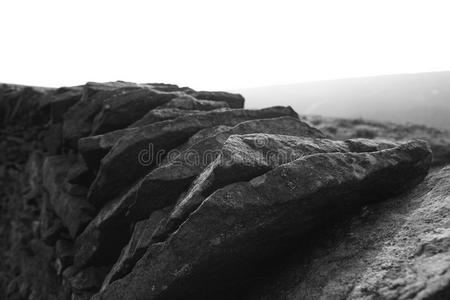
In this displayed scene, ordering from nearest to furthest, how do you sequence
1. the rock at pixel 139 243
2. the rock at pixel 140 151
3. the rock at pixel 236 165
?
the rock at pixel 236 165 → the rock at pixel 139 243 → the rock at pixel 140 151

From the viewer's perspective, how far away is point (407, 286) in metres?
4.93

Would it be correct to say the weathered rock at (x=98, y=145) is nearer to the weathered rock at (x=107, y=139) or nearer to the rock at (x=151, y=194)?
the weathered rock at (x=107, y=139)

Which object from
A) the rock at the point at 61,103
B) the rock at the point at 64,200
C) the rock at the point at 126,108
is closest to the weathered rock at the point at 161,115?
the rock at the point at 126,108

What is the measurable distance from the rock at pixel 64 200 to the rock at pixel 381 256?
7404 millimetres

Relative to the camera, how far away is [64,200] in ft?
42.9

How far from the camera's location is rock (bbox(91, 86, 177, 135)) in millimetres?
13555

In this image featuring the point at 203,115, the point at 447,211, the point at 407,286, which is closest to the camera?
the point at 407,286

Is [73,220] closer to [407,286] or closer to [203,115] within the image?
[203,115]

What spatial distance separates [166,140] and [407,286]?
7.89 metres

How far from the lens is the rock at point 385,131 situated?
3013 centimetres

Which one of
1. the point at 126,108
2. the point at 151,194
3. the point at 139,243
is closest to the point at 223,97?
the point at 126,108

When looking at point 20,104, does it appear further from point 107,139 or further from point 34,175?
point 107,139

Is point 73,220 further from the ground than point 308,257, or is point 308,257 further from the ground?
point 308,257

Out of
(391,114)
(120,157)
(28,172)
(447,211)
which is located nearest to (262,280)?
(447,211)
